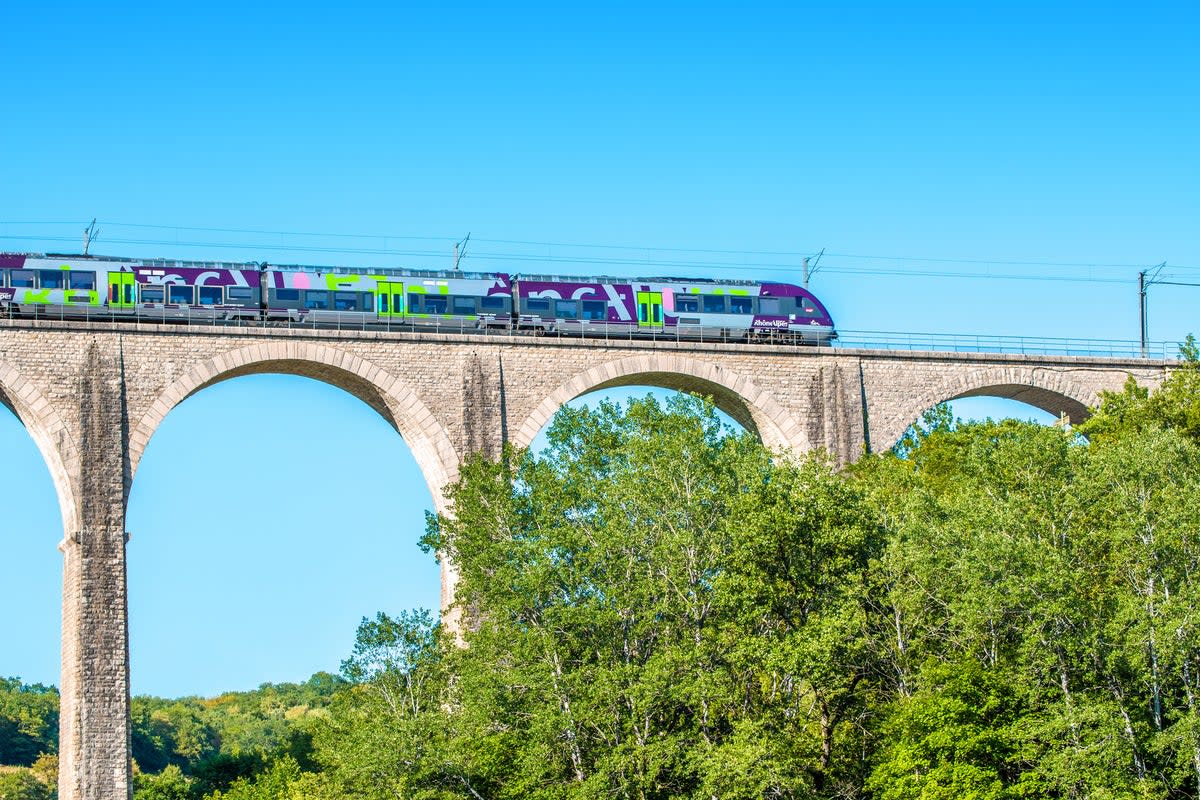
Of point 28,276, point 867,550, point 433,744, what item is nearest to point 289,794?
point 433,744

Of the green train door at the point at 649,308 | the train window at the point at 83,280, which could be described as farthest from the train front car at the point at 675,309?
the train window at the point at 83,280

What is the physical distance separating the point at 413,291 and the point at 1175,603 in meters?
27.6

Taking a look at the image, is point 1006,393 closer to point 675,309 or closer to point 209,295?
point 675,309

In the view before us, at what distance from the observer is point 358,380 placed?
177 ft

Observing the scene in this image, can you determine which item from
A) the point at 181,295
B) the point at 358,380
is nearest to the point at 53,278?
the point at 181,295

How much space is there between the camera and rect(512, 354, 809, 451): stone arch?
55719 mm

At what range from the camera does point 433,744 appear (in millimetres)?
42406

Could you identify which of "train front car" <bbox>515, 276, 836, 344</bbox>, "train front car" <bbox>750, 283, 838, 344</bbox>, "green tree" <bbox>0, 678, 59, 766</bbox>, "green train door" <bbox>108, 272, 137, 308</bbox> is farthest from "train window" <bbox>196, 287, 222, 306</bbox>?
"green tree" <bbox>0, 678, 59, 766</bbox>

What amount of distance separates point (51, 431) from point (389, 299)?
12.2 m

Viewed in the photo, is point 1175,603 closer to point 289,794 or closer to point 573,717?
point 573,717

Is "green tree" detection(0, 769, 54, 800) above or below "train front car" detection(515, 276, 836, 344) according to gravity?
below

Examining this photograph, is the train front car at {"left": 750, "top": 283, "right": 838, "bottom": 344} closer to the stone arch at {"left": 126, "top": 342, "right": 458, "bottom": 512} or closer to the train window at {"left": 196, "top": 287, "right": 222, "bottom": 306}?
the stone arch at {"left": 126, "top": 342, "right": 458, "bottom": 512}

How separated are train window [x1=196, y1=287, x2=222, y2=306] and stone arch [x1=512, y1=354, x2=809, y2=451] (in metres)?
11.1

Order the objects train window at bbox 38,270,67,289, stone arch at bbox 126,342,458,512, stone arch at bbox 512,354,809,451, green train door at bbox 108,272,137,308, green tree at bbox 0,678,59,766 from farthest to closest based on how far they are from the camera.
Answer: green tree at bbox 0,678,59,766
stone arch at bbox 512,354,809,451
green train door at bbox 108,272,137,308
train window at bbox 38,270,67,289
stone arch at bbox 126,342,458,512
